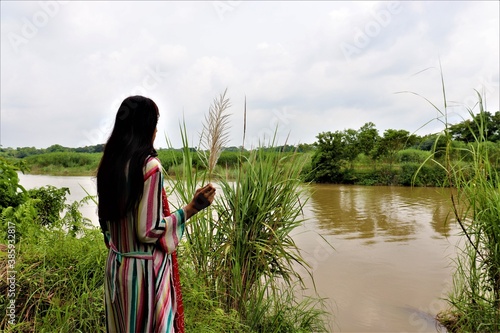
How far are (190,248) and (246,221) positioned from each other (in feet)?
1.40

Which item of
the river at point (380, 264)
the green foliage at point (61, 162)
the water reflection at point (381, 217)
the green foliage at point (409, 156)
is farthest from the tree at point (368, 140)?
the green foliage at point (61, 162)

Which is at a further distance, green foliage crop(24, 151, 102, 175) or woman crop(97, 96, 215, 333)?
green foliage crop(24, 151, 102, 175)

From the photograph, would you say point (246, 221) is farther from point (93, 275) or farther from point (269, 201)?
point (93, 275)

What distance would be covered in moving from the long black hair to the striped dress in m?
0.04

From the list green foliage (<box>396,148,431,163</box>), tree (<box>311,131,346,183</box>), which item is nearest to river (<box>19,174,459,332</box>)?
tree (<box>311,131,346,183</box>)

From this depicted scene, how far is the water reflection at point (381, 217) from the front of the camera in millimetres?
8938

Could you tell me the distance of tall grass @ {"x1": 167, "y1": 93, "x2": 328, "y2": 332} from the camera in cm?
262

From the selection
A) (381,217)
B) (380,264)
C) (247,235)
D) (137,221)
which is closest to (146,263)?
(137,221)

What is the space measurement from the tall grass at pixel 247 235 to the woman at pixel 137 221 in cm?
108

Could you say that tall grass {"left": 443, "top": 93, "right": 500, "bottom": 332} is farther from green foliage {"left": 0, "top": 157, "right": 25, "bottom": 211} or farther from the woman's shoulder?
green foliage {"left": 0, "top": 157, "right": 25, "bottom": 211}

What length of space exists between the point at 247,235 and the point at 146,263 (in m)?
1.35

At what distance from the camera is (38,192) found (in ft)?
12.6

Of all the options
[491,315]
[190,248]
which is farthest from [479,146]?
[190,248]

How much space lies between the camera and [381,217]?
1107 cm
